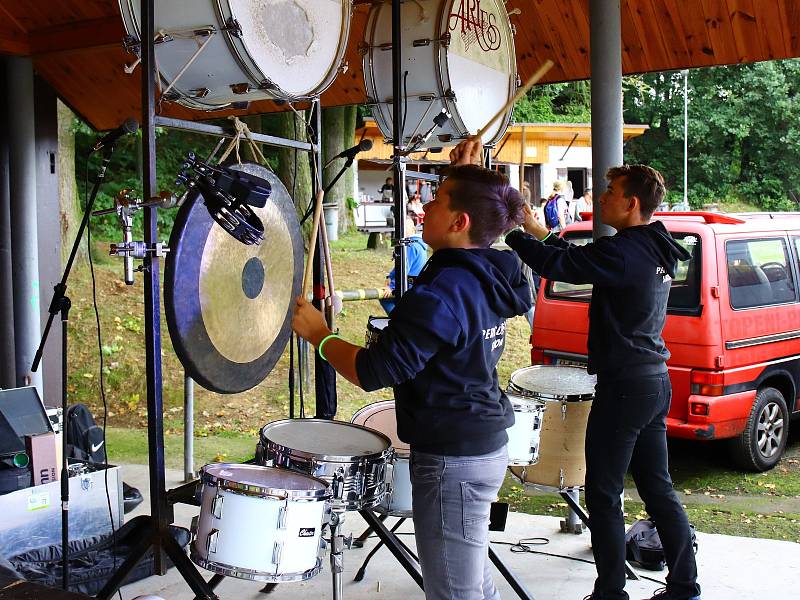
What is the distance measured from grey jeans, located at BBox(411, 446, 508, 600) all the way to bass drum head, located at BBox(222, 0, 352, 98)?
5.05 ft

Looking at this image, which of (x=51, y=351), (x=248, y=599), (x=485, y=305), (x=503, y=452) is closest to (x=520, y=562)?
(x=248, y=599)

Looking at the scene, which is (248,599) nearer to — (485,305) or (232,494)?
(232,494)

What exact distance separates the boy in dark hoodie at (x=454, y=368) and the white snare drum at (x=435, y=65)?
1.54 meters

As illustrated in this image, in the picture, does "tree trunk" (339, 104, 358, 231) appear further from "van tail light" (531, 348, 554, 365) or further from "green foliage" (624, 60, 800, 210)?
"green foliage" (624, 60, 800, 210)

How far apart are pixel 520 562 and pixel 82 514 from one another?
2.24 metres

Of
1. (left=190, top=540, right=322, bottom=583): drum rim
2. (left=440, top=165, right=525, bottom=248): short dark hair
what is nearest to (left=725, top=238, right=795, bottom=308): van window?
(left=440, top=165, right=525, bottom=248): short dark hair

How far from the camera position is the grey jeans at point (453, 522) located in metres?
2.55

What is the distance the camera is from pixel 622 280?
3.61 meters

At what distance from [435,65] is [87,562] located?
2.89m

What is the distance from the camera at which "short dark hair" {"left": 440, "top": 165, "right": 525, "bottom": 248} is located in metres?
2.62

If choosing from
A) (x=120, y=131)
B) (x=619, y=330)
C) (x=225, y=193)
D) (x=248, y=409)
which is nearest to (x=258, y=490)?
(x=225, y=193)

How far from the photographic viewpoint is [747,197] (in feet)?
116

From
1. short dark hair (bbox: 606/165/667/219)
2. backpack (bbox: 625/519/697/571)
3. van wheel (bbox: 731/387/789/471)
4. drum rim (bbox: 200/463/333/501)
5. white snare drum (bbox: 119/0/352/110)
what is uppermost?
white snare drum (bbox: 119/0/352/110)

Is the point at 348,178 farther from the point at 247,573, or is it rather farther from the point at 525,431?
the point at 247,573
